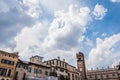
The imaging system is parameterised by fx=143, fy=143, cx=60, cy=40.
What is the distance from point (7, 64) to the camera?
40.4 metres

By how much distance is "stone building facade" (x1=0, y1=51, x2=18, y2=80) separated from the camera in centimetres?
3903

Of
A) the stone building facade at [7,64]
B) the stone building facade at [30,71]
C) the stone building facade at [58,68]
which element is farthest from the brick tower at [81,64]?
the stone building facade at [7,64]

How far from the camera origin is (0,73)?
38562 mm

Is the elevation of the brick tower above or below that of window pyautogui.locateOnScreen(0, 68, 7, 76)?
above

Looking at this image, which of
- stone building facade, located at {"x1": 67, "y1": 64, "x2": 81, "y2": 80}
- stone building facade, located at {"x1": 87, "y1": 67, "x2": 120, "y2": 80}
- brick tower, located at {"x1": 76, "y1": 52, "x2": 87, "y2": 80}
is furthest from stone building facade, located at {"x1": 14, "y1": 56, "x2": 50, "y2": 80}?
stone building facade, located at {"x1": 87, "y1": 67, "x2": 120, "y2": 80}

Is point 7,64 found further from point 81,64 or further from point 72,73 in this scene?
point 81,64

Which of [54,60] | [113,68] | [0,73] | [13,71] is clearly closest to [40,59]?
[54,60]

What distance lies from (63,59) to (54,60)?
271 inches

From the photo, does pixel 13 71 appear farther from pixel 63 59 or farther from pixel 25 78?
pixel 63 59

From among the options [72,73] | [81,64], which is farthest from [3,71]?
[81,64]

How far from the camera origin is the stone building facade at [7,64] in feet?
128

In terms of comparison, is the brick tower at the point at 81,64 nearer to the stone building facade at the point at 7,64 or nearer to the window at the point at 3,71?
the stone building facade at the point at 7,64

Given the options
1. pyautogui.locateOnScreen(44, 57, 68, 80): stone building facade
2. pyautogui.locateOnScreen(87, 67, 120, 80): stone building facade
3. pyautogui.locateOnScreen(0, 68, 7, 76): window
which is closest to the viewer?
pyautogui.locateOnScreen(0, 68, 7, 76): window

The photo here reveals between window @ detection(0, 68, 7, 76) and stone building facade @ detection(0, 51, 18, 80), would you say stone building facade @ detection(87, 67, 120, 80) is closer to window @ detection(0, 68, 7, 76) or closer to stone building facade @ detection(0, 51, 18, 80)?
stone building facade @ detection(0, 51, 18, 80)
